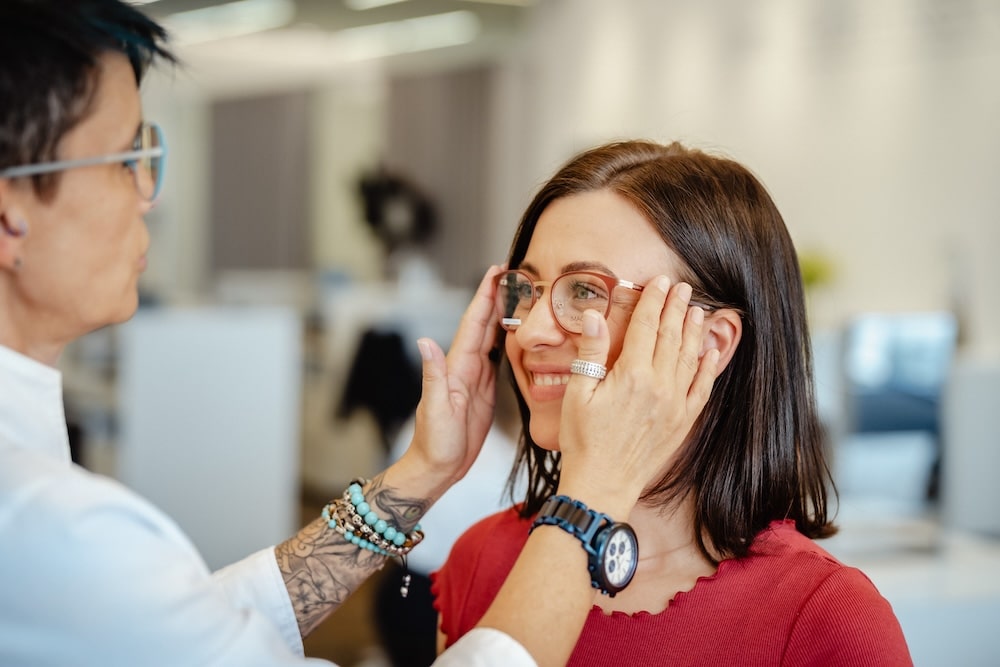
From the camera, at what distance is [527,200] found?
2.94m

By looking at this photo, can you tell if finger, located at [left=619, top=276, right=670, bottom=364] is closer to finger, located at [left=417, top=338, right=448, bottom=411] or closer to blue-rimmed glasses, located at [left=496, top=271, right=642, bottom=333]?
blue-rimmed glasses, located at [left=496, top=271, right=642, bottom=333]

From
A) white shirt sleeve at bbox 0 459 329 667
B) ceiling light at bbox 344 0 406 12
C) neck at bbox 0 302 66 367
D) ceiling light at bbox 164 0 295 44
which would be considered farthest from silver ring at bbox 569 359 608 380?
ceiling light at bbox 164 0 295 44

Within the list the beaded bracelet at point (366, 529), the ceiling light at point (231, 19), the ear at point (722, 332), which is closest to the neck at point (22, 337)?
the beaded bracelet at point (366, 529)

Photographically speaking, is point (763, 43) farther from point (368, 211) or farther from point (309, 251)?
point (309, 251)

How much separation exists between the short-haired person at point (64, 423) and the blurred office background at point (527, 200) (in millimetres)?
213

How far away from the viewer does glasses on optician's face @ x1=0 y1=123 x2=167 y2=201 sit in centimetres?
95

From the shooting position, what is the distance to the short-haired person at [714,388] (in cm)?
122

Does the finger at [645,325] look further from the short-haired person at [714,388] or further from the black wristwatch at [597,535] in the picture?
the black wristwatch at [597,535]

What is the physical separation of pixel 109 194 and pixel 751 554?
900 millimetres

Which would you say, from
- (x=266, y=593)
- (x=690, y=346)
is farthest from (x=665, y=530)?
(x=266, y=593)

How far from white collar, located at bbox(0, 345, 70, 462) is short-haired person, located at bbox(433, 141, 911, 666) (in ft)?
1.92

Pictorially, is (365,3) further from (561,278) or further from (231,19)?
(561,278)

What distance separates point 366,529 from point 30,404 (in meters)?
0.52

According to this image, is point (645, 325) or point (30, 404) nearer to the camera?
point (30, 404)
